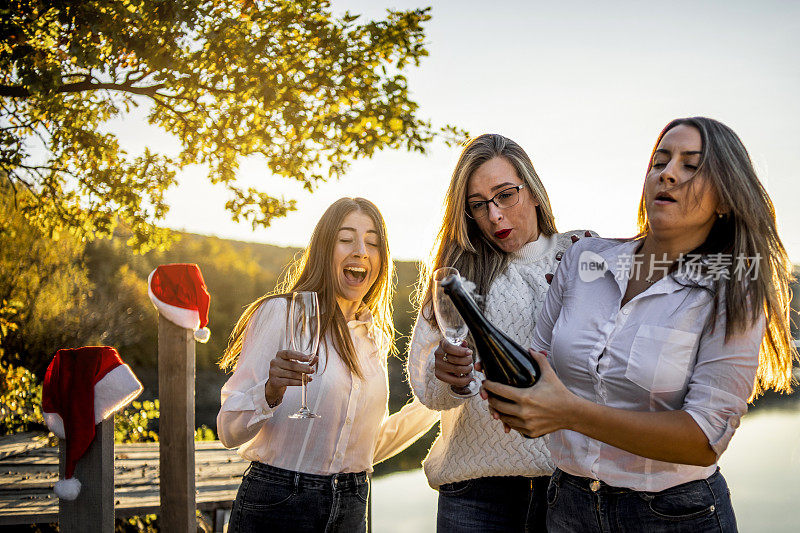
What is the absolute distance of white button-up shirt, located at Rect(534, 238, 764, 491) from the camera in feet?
5.10

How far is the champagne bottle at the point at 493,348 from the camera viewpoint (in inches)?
60.7

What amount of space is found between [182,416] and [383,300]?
1.29 m

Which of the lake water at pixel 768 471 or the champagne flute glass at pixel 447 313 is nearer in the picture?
the champagne flute glass at pixel 447 313

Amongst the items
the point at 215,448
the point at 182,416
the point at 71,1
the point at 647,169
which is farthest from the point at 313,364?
the point at 215,448

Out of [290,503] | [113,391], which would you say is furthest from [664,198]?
[113,391]

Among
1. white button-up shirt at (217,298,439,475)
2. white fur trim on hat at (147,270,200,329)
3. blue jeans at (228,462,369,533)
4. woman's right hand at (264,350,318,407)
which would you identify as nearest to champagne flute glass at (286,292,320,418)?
woman's right hand at (264,350,318,407)

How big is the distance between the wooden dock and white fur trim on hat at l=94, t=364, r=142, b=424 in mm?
1652

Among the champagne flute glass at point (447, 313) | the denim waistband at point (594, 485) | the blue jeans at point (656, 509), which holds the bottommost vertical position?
the blue jeans at point (656, 509)

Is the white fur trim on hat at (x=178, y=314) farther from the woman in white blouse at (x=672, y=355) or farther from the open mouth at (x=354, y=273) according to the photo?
the woman in white blouse at (x=672, y=355)

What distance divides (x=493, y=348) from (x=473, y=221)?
851mm

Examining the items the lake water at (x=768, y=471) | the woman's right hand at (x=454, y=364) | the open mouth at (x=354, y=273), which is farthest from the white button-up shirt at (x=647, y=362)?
the lake water at (x=768, y=471)

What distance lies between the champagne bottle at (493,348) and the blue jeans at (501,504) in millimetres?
700

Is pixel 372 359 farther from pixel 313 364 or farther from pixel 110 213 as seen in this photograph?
pixel 110 213

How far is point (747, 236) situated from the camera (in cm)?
166
